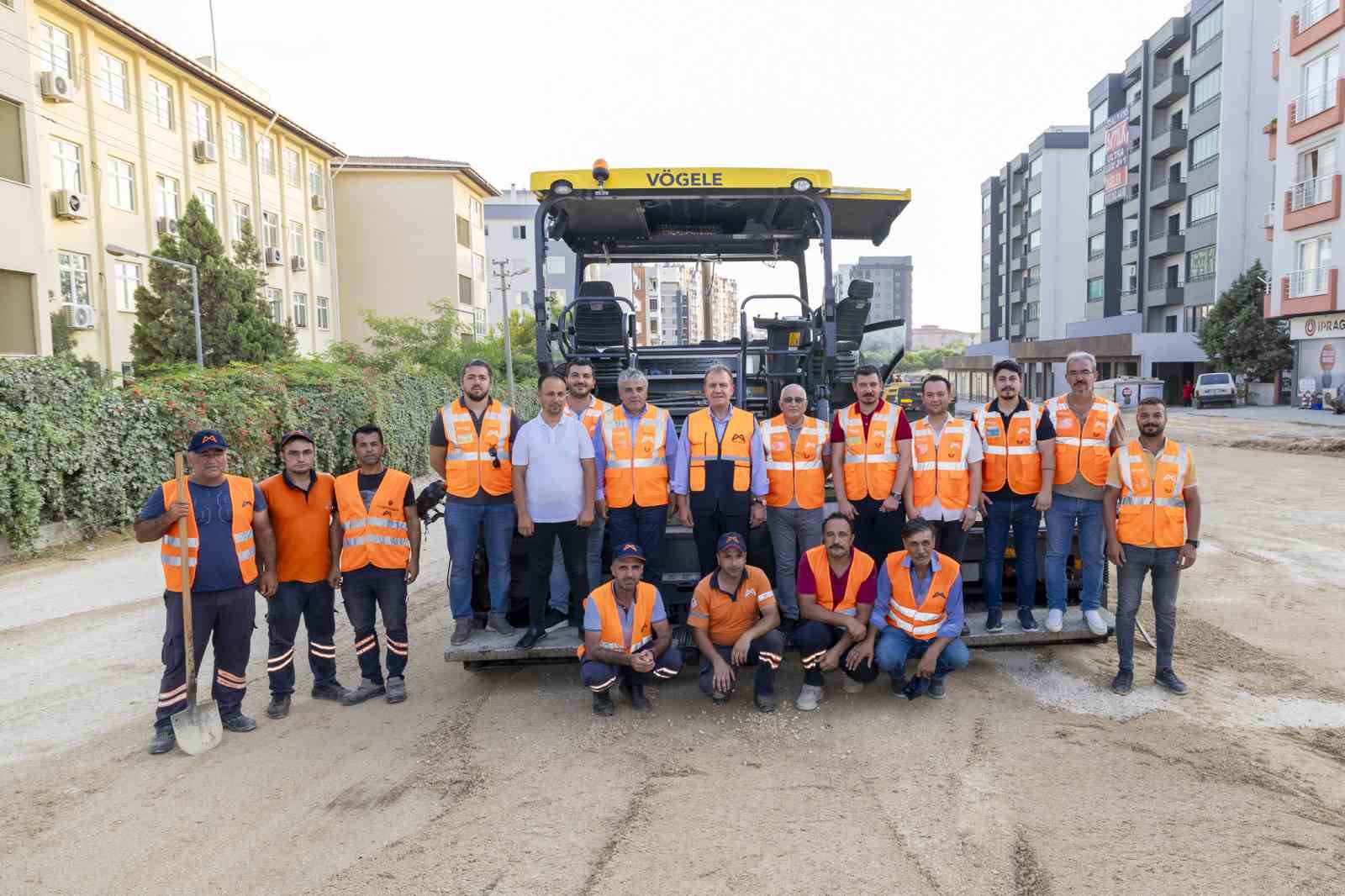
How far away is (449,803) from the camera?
412 cm

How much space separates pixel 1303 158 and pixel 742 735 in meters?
35.4

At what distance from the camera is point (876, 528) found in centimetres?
590

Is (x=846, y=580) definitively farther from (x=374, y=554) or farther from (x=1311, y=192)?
(x=1311, y=192)

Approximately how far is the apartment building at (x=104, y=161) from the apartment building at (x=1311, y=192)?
34.3 m

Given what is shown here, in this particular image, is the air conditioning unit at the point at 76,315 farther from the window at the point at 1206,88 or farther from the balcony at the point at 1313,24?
the window at the point at 1206,88

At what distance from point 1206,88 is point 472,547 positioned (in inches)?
1976

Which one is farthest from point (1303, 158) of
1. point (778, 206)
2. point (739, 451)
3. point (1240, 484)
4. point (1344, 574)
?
point (739, 451)

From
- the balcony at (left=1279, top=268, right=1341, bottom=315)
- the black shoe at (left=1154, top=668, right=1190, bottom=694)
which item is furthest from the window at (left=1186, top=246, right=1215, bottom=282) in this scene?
the black shoe at (left=1154, top=668, right=1190, bottom=694)

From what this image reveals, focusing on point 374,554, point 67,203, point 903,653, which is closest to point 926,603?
point 903,653

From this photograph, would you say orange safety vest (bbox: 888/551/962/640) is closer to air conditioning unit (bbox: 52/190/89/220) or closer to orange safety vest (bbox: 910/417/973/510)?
orange safety vest (bbox: 910/417/973/510)

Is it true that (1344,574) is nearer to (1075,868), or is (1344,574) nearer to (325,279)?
(1075,868)

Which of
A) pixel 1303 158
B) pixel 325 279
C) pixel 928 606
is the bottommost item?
pixel 928 606

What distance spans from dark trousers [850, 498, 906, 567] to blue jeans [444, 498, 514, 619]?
2180 millimetres

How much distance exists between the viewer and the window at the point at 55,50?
2184 cm
